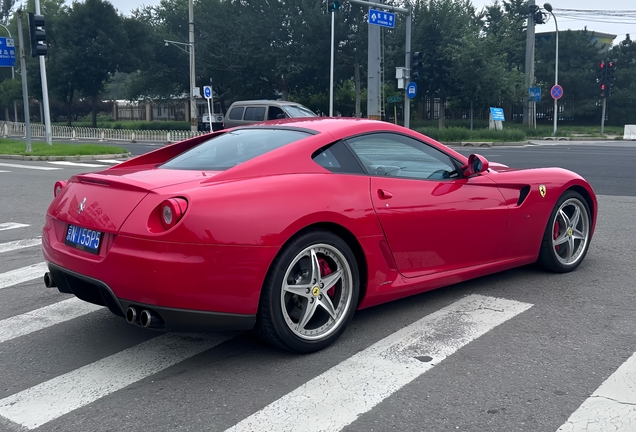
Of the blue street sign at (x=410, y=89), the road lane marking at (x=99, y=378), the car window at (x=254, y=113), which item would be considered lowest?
the road lane marking at (x=99, y=378)

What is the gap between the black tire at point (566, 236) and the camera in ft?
18.5

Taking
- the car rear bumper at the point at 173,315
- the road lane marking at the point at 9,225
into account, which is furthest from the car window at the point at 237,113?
the car rear bumper at the point at 173,315

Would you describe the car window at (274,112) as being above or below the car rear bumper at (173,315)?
above

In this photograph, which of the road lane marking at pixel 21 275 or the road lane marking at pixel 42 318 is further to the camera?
the road lane marking at pixel 21 275

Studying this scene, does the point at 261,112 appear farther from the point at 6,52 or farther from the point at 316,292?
the point at 316,292

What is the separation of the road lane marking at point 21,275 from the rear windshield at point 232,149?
7.17 ft

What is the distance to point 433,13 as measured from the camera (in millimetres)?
46906

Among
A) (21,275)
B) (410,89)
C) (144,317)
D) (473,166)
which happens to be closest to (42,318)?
(21,275)

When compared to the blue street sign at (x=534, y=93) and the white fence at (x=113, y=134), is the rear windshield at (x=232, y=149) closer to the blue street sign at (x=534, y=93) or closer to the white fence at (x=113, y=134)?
the white fence at (x=113, y=134)

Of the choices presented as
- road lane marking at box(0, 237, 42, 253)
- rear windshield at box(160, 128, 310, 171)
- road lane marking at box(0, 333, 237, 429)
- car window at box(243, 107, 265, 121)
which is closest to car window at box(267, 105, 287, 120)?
car window at box(243, 107, 265, 121)

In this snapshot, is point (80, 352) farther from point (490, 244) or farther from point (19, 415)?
point (490, 244)

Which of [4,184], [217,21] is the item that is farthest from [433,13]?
[4,184]

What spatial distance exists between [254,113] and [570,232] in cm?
1684

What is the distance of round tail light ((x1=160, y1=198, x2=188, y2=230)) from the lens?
138 inches
